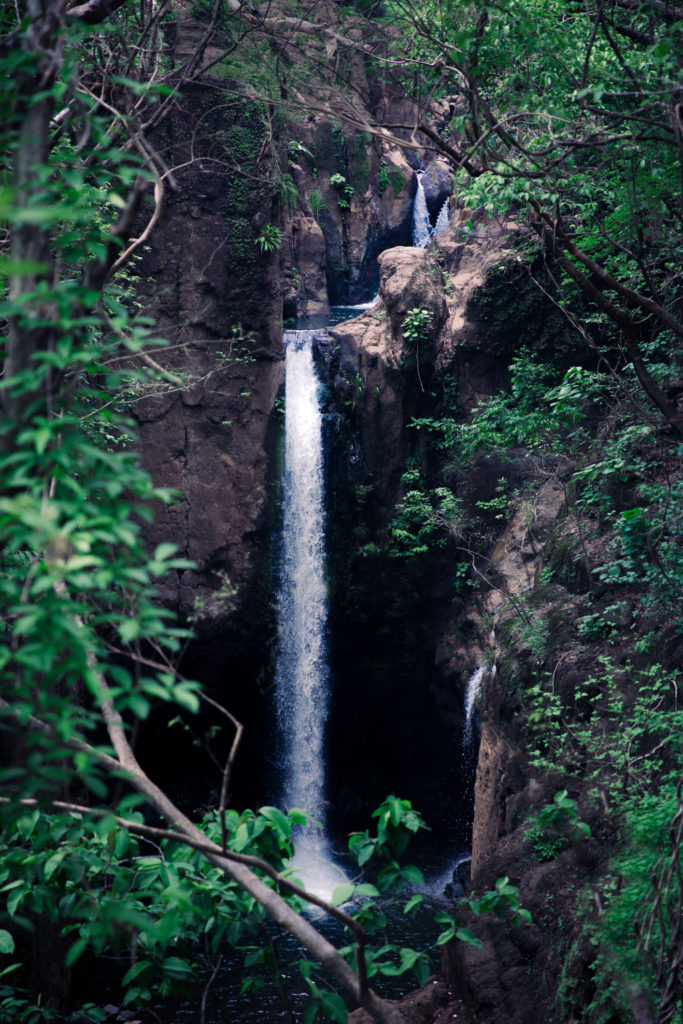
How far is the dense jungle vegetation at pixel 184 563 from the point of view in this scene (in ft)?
7.68

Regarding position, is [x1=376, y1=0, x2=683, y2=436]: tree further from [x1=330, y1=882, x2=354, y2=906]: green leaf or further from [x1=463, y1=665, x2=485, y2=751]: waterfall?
[x1=463, y1=665, x2=485, y2=751]: waterfall

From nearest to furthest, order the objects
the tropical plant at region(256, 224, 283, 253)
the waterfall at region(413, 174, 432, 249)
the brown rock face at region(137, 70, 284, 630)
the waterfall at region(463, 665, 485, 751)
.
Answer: the waterfall at region(463, 665, 485, 751)
the brown rock face at region(137, 70, 284, 630)
the tropical plant at region(256, 224, 283, 253)
the waterfall at region(413, 174, 432, 249)

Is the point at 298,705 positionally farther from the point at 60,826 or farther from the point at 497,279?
the point at 60,826

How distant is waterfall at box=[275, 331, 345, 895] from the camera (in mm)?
13047

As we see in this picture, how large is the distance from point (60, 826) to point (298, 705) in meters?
10.1

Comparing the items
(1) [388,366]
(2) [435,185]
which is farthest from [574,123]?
(2) [435,185]

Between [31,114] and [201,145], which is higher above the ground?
[201,145]

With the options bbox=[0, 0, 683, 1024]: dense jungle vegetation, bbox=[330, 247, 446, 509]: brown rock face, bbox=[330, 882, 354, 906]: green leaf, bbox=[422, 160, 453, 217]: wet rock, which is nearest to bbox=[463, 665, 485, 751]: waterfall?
bbox=[0, 0, 683, 1024]: dense jungle vegetation

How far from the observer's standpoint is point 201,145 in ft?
40.5

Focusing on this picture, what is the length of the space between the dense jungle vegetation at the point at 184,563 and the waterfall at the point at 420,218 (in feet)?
25.6

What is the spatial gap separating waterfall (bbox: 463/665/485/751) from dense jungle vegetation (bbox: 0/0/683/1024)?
1.44 m

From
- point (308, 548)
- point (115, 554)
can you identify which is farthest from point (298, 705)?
point (115, 554)

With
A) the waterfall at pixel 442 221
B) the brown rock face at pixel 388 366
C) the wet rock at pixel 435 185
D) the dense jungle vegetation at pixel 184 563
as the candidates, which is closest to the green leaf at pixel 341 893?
the dense jungle vegetation at pixel 184 563

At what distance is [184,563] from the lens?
90.9 inches
